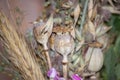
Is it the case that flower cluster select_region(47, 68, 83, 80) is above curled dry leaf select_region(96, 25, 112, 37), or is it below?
below

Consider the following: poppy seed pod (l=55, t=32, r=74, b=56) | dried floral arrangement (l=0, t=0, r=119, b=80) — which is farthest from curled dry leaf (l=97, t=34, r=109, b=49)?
poppy seed pod (l=55, t=32, r=74, b=56)

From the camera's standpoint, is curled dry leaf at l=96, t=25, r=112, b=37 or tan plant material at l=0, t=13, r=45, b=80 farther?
curled dry leaf at l=96, t=25, r=112, b=37

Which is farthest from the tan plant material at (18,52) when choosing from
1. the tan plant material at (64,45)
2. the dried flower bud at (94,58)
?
the dried flower bud at (94,58)

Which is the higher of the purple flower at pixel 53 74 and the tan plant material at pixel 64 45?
the tan plant material at pixel 64 45

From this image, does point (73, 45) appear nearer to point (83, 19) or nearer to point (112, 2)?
point (83, 19)

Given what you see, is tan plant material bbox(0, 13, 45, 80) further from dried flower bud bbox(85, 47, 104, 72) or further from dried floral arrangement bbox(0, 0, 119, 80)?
dried flower bud bbox(85, 47, 104, 72)

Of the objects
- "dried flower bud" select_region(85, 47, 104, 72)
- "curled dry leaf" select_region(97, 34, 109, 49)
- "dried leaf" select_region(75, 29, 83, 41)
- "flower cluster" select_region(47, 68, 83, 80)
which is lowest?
"flower cluster" select_region(47, 68, 83, 80)

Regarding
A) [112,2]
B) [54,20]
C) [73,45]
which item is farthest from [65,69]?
[112,2]

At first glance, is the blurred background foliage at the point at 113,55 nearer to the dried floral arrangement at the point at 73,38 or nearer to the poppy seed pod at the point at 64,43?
the dried floral arrangement at the point at 73,38
